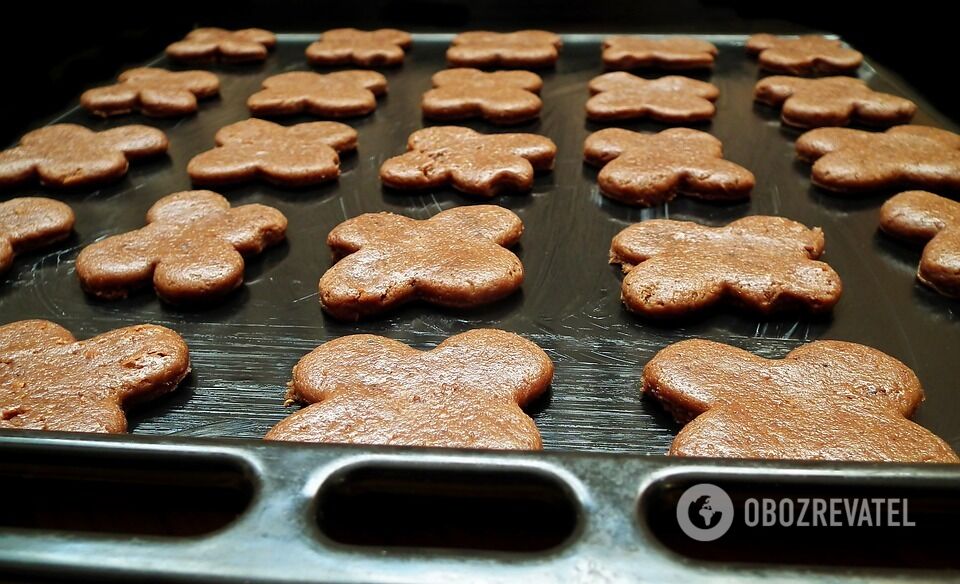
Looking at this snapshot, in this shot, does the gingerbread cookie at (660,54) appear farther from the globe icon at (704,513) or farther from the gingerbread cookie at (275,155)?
the globe icon at (704,513)

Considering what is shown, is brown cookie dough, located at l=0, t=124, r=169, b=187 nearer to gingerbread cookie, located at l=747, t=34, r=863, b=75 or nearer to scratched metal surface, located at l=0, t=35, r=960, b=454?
scratched metal surface, located at l=0, t=35, r=960, b=454

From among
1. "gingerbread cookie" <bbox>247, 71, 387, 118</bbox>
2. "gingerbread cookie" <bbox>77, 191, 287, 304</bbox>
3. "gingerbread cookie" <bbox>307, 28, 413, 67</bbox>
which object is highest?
"gingerbread cookie" <bbox>307, 28, 413, 67</bbox>

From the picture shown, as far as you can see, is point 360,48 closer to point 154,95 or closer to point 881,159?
point 154,95

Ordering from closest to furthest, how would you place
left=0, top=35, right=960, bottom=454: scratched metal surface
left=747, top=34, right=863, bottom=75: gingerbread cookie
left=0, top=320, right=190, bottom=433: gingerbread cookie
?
1. left=0, top=320, right=190, bottom=433: gingerbread cookie
2. left=0, top=35, right=960, bottom=454: scratched metal surface
3. left=747, top=34, right=863, bottom=75: gingerbread cookie

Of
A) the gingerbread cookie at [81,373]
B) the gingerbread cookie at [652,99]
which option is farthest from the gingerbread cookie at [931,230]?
the gingerbread cookie at [81,373]

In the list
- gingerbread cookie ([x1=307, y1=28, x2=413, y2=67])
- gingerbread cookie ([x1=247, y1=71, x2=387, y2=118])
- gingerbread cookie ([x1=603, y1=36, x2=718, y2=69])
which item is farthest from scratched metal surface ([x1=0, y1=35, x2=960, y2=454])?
gingerbread cookie ([x1=307, y1=28, x2=413, y2=67])

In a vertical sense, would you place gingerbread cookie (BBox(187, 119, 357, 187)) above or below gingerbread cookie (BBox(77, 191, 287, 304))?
above

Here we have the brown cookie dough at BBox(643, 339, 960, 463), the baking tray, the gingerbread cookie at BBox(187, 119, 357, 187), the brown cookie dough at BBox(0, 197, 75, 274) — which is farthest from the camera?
the gingerbread cookie at BBox(187, 119, 357, 187)
